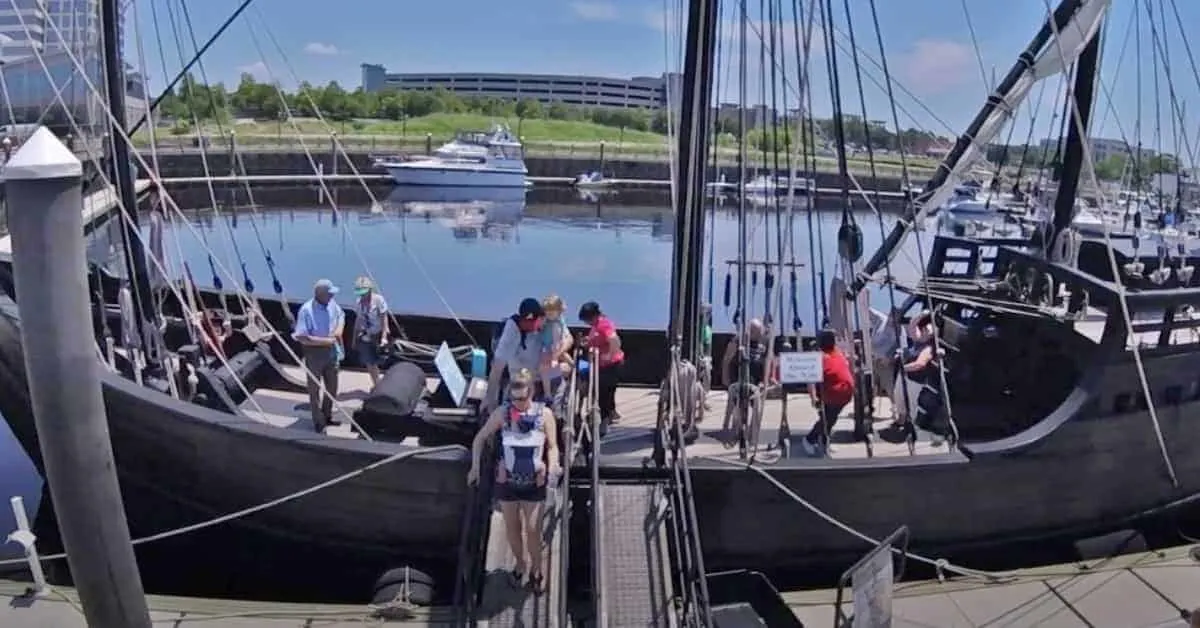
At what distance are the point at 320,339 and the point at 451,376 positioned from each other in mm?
1269

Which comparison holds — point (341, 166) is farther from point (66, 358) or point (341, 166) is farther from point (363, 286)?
point (66, 358)

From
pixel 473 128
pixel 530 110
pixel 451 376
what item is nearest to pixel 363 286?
pixel 451 376

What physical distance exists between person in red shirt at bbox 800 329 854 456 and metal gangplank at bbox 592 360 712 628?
1.21 meters

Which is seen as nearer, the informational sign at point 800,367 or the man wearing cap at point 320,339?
the informational sign at point 800,367

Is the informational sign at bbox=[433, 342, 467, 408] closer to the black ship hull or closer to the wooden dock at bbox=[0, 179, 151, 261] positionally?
the black ship hull

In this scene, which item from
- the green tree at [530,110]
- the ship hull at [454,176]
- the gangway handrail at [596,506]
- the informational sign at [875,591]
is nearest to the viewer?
the informational sign at [875,591]

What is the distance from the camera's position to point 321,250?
3912 cm

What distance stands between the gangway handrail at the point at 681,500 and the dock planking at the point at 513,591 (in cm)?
89

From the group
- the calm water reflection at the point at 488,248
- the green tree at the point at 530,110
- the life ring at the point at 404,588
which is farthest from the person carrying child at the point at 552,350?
the green tree at the point at 530,110

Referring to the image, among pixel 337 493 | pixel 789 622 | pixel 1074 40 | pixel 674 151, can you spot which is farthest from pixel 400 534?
pixel 1074 40

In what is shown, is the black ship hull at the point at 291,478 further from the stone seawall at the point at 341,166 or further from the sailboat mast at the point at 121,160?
the stone seawall at the point at 341,166

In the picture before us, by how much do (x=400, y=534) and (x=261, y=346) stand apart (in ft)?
11.0

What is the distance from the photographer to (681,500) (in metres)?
7.52

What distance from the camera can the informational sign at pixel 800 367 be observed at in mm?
8055
